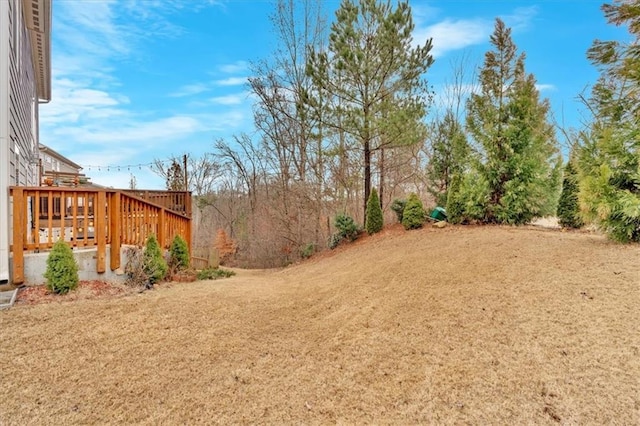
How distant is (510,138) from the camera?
8484 millimetres

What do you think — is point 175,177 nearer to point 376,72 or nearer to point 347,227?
point 347,227

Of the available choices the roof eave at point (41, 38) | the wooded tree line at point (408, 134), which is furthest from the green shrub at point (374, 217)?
the roof eave at point (41, 38)

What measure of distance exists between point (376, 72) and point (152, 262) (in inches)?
329

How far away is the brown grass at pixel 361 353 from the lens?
2154 mm

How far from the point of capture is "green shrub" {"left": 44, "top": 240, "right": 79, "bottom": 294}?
181 inches

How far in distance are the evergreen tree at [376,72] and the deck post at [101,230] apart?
7.51 m

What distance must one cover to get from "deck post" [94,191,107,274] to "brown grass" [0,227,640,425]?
101 cm

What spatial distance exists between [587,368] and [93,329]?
410 centimetres

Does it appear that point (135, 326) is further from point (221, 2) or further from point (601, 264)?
point (221, 2)

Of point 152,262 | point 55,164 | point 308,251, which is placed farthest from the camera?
point 55,164

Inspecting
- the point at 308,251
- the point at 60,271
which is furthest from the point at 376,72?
the point at 60,271

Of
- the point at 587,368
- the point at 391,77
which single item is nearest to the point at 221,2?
the point at 391,77

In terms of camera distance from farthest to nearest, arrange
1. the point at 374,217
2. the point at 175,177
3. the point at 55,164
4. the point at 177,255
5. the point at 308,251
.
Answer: the point at 55,164, the point at 175,177, the point at 308,251, the point at 374,217, the point at 177,255

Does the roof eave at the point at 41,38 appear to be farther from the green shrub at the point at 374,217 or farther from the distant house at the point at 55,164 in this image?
the green shrub at the point at 374,217
